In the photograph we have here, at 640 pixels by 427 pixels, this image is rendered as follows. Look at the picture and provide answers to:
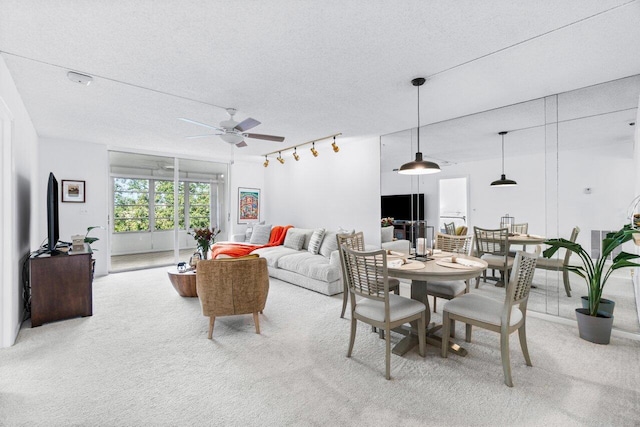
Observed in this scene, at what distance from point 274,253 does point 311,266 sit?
4.04 feet

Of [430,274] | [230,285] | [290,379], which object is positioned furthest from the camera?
[230,285]

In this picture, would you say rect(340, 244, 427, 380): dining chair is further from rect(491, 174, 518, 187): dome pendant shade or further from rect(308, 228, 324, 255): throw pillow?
rect(308, 228, 324, 255): throw pillow

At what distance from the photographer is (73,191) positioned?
210 inches

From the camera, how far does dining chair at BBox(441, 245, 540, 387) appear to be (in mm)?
2104

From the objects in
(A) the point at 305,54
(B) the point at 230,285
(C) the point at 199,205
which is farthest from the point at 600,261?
(C) the point at 199,205

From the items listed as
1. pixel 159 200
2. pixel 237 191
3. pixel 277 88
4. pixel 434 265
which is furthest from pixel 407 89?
pixel 159 200

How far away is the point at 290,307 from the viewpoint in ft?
12.4

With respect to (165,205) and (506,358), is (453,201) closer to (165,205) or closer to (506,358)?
(506,358)

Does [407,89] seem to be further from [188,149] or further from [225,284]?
[188,149]

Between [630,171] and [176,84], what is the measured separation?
15.5 ft

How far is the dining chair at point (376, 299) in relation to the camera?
226 cm

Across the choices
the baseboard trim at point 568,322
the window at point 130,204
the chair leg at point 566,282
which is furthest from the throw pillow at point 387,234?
the window at point 130,204

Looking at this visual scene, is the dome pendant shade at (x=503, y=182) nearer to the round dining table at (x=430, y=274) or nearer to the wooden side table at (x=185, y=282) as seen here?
the round dining table at (x=430, y=274)

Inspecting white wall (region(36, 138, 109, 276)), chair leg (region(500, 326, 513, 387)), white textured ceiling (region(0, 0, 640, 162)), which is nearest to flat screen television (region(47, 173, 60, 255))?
white textured ceiling (region(0, 0, 640, 162))
